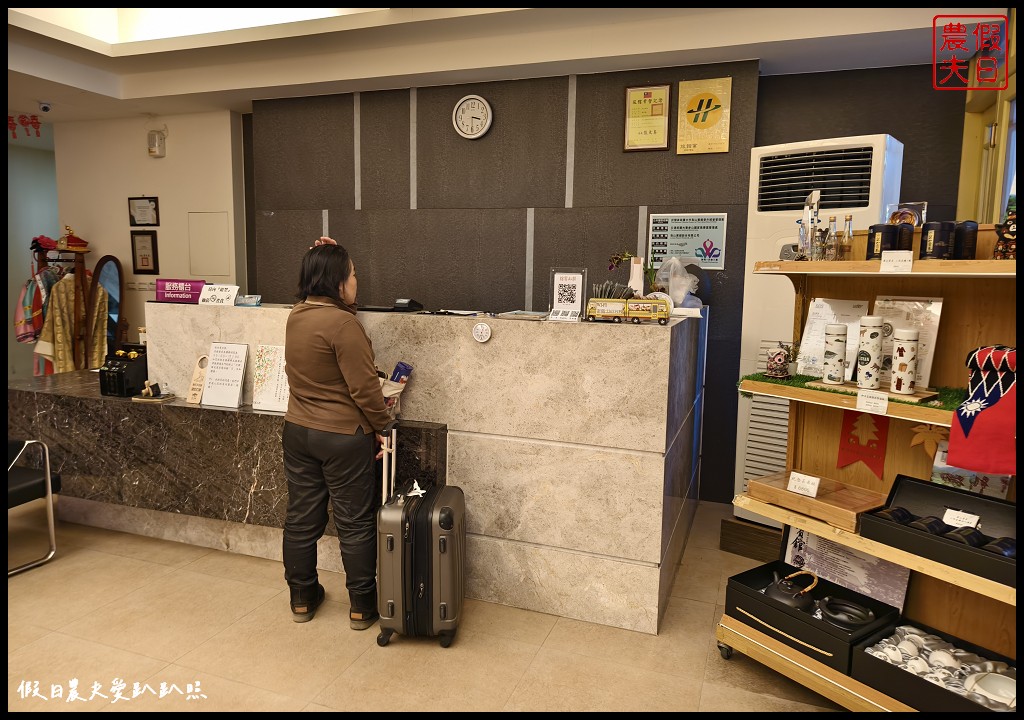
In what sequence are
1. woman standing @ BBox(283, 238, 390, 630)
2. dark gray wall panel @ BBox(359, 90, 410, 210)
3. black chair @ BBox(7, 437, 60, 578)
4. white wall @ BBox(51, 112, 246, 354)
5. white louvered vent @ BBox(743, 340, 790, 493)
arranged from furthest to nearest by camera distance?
white wall @ BBox(51, 112, 246, 354) < dark gray wall panel @ BBox(359, 90, 410, 210) < white louvered vent @ BBox(743, 340, 790, 493) < black chair @ BBox(7, 437, 60, 578) < woman standing @ BBox(283, 238, 390, 630)

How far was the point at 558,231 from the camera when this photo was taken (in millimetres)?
4543

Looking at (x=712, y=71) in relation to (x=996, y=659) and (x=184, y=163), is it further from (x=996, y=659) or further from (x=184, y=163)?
(x=184, y=163)

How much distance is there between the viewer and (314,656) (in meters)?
2.52

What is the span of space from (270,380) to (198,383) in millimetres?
434

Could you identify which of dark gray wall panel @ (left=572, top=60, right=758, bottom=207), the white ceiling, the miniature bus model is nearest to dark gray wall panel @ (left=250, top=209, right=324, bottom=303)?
the white ceiling

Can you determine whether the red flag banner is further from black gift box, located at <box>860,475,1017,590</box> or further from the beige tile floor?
the beige tile floor

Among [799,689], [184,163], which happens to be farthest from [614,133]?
[184,163]

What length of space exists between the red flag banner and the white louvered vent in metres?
1.17

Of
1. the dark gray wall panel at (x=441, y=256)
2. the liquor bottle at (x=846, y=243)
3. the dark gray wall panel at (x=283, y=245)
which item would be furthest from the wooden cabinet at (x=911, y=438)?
the dark gray wall panel at (x=283, y=245)

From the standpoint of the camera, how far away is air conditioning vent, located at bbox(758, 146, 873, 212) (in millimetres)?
3270

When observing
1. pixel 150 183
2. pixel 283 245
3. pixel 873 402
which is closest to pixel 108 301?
pixel 150 183

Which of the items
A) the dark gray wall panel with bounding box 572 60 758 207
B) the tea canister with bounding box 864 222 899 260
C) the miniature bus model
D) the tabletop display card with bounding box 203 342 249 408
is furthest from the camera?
the dark gray wall panel with bounding box 572 60 758 207

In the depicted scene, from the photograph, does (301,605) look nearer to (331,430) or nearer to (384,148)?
(331,430)

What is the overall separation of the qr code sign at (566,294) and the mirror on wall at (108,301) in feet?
16.4
